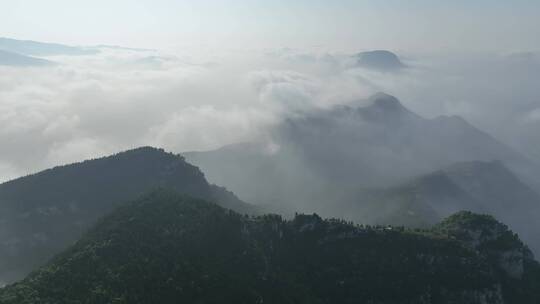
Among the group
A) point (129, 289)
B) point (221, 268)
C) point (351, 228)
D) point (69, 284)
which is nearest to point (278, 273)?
point (221, 268)

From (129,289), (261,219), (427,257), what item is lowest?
(129,289)

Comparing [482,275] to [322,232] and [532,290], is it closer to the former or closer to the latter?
[532,290]

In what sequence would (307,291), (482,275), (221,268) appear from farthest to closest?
(482,275) → (307,291) → (221,268)

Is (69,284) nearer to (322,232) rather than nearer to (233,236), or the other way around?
(233,236)

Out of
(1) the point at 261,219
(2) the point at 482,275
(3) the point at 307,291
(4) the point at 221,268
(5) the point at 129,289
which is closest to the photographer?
(5) the point at 129,289

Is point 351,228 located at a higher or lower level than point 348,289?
higher

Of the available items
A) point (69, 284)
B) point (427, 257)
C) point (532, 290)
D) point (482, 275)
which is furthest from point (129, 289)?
point (532, 290)

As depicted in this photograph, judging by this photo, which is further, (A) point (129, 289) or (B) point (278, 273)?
(B) point (278, 273)
